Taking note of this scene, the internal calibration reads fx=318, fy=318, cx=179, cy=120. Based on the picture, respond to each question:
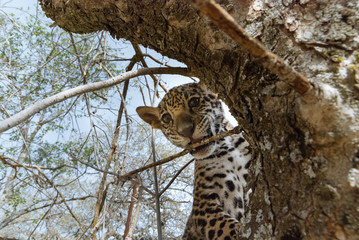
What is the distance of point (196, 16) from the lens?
1.72 metres

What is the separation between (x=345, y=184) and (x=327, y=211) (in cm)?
11

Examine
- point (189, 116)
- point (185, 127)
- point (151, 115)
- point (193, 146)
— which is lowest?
point (193, 146)

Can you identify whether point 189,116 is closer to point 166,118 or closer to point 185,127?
point 185,127

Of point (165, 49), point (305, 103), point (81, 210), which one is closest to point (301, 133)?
point (305, 103)

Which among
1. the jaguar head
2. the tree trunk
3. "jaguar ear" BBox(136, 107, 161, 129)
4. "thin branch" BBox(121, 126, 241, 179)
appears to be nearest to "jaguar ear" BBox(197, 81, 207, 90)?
the jaguar head

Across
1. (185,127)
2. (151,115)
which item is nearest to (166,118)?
(151,115)

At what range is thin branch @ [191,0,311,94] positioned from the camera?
2.25ft

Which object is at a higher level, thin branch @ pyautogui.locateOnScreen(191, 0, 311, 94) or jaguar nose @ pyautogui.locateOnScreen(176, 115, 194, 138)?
jaguar nose @ pyautogui.locateOnScreen(176, 115, 194, 138)

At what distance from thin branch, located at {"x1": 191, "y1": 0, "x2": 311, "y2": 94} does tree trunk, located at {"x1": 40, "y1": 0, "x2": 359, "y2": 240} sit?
6.2 inches

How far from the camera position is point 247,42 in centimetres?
80

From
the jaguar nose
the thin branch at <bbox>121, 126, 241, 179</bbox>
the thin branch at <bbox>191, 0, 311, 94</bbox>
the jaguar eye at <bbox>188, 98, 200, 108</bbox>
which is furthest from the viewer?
the jaguar eye at <bbox>188, 98, 200, 108</bbox>

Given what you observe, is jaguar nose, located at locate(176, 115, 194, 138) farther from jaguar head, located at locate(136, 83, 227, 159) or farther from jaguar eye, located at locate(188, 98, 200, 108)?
jaguar eye, located at locate(188, 98, 200, 108)

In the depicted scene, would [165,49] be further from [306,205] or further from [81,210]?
[81,210]

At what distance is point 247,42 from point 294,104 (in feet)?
1.74
